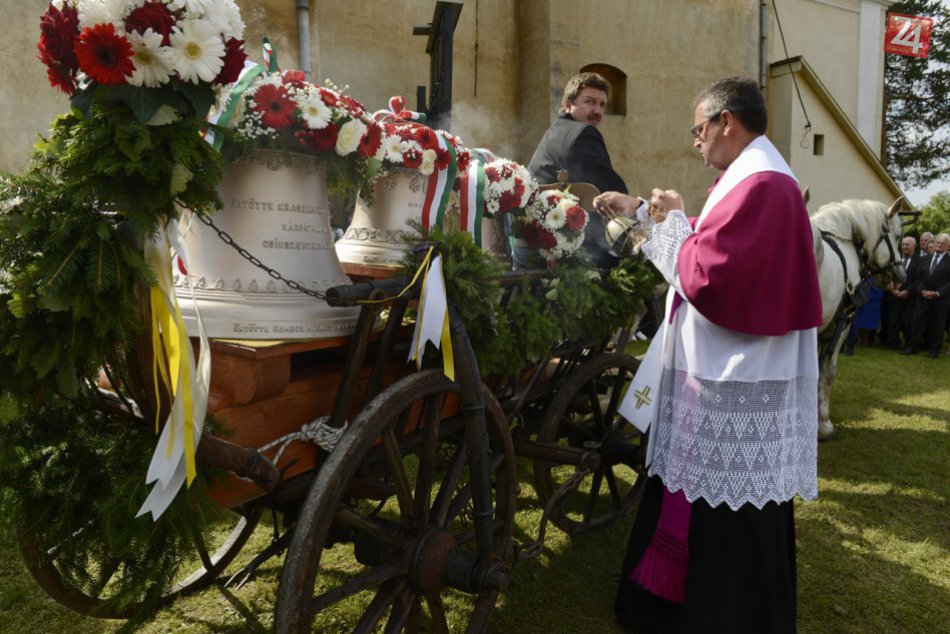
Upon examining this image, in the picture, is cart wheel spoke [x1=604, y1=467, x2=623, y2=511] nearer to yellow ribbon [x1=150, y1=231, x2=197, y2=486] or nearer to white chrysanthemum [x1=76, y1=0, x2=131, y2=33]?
yellow ribbon [x1=150, y1=231, x2=197, y2=486]

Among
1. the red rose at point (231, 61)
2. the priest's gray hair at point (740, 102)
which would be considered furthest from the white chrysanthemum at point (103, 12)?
the priest's gray hair at point (740, 102)

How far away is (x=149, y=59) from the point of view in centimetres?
145

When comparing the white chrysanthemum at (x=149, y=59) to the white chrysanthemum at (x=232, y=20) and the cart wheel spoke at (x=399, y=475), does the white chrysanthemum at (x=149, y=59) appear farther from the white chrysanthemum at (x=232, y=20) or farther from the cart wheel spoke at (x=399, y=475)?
the cart wheel spoke at (x=399, y=475)

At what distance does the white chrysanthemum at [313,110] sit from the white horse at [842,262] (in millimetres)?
Answer: 4620

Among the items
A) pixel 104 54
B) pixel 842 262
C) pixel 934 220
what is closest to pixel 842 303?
pixel 842 262

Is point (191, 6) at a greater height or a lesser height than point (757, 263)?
greater

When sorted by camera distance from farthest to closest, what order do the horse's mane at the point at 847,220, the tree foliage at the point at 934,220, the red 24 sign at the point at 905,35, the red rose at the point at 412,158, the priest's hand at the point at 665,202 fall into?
the red 24 sign at the point at 905,35 → the tree foliage at the point at 934,220 → the horse's mane at the point at 847,220 → the priest's hand at the point at 665,202 → the red rose at the point at 412,158

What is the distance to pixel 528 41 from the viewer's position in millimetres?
11227

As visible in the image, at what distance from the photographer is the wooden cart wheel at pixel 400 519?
174 centimetres

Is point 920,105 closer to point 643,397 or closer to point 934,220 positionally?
point 934,220

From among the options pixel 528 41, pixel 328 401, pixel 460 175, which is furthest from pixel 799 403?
pixel 528 41

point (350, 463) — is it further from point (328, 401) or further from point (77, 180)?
point (77, 180)

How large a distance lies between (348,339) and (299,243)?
344 millimetres

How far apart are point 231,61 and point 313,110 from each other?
1.56ft
